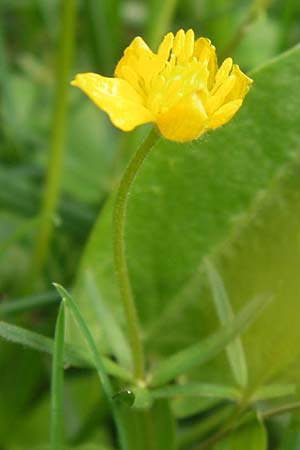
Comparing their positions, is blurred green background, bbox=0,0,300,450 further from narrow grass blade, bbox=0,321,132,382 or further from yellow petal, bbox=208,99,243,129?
yellow petal, bbox=208,99,243,129

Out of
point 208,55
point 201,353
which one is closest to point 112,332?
point 201,353

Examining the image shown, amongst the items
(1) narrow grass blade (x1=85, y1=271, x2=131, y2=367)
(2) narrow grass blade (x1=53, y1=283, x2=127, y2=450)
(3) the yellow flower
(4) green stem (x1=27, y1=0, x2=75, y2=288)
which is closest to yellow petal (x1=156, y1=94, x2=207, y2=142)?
(3) the yellow flower

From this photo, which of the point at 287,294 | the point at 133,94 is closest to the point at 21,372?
the point at 287,294

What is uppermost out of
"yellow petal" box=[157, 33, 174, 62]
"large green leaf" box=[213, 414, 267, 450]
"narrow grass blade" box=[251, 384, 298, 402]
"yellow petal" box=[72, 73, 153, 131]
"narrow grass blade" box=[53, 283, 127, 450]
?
"yellow petal" box=[157, 33, 174, 62]

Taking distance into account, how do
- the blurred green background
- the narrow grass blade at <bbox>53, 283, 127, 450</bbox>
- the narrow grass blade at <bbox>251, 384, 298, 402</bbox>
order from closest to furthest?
the narrow grass blade at <bbox>53, 283, 127, 450</bbox>
the narrow grass blade at <bbox>251, 384, 298, 402</bbox>
the blurred green background

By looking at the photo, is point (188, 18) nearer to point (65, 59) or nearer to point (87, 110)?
point (87, 110)

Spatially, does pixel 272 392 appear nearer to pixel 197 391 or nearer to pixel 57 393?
pixel 197 391

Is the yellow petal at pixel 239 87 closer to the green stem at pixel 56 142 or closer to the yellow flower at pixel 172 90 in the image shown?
the yellow flower at pixel 172 90
